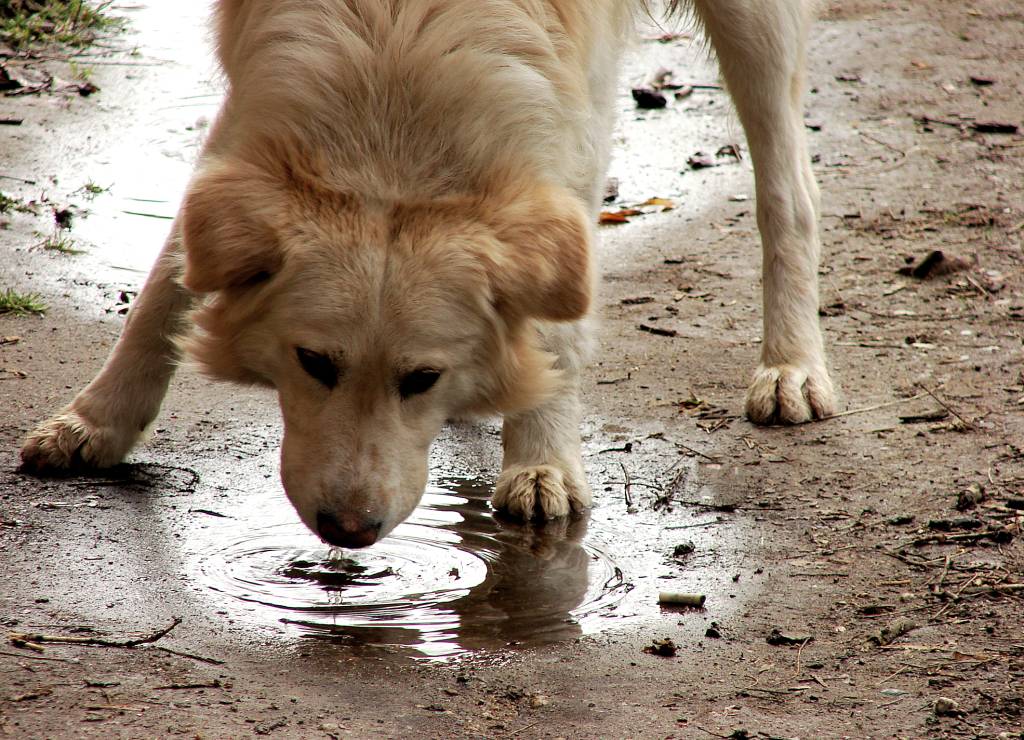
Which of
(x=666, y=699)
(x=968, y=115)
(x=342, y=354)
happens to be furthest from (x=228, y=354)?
(x=968, y=115)

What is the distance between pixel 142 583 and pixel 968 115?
21.6 ft

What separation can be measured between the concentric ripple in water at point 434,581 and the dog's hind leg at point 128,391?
27.3 inches

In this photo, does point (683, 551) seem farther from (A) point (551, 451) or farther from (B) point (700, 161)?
(B) point (700, 161)

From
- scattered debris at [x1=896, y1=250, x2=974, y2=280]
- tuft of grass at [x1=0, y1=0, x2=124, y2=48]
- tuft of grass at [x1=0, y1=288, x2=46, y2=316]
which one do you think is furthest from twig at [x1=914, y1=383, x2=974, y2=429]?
tuft of grass at [x1=0, y1=0, x2=124, y2=48]

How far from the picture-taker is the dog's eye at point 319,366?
3.33 m

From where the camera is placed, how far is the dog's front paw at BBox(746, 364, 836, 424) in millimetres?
4848

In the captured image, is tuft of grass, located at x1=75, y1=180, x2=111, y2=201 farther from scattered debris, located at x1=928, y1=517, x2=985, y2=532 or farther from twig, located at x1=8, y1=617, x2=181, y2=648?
scattered debris, located at x1=928, y1=517, x2=985, y2=532

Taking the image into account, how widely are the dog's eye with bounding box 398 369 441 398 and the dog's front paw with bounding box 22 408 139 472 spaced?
1.26 meters

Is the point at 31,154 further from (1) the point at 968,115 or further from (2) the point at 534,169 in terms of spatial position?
(1) the point at 968,115

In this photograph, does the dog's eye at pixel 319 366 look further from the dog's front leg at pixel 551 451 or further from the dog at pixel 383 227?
the dog's front leg at pixel 551 451

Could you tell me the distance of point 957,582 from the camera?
141 inches

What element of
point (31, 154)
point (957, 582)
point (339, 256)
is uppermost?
point (339, 256)

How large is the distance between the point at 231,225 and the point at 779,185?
2.73 meters

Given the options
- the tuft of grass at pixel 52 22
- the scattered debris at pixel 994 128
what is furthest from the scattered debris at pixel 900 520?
the tuft of grass at pixel 52 22
